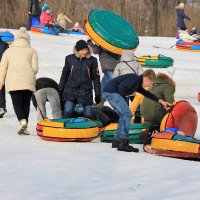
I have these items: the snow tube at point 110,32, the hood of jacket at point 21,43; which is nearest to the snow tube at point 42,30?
the snow tube at point 110,32

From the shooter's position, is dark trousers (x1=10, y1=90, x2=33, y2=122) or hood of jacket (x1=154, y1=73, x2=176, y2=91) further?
dark trousers (x1=10, y1=90, x2=33, y2=122)

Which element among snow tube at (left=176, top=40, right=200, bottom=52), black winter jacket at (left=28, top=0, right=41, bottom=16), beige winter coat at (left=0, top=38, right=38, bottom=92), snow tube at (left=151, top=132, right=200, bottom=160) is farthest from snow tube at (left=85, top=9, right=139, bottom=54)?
black winter jacket at (left=28, top=0, right=41, bottom=16)

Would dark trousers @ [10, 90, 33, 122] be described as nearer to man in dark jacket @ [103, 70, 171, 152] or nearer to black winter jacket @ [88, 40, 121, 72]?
man in dark jacket @ [103, 70, 171, 152]

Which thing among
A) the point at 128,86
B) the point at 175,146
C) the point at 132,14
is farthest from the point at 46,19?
the point at 175,146

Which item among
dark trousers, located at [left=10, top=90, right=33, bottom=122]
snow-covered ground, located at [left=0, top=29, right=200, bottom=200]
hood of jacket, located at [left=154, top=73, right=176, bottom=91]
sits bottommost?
snow-covered ground, located at [left=0, top=29, right=200, bottom=200]

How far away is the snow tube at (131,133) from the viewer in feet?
32.9

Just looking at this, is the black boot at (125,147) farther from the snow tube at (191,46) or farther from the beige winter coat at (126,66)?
the snow tube at (191,46)

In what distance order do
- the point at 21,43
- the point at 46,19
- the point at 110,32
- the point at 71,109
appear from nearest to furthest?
1. the point at 71,109
2. the point at 21,43
3. the point at 110,32
4. the point at 46,19

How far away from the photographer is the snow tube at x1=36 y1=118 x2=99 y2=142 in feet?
32.1

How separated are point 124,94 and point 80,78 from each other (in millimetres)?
1237

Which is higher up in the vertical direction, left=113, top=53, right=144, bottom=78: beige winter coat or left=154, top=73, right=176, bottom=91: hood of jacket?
left=113, top=53, right=144, bottom=78: beige winter coat

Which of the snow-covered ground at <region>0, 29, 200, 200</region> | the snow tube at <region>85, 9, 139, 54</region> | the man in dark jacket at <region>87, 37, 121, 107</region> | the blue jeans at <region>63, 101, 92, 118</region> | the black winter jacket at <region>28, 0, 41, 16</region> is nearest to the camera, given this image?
the snow-covered ground at <region>0, 29, 200, 200</region>

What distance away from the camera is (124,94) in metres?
9.33

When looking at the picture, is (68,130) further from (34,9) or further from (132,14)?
(132,14)
